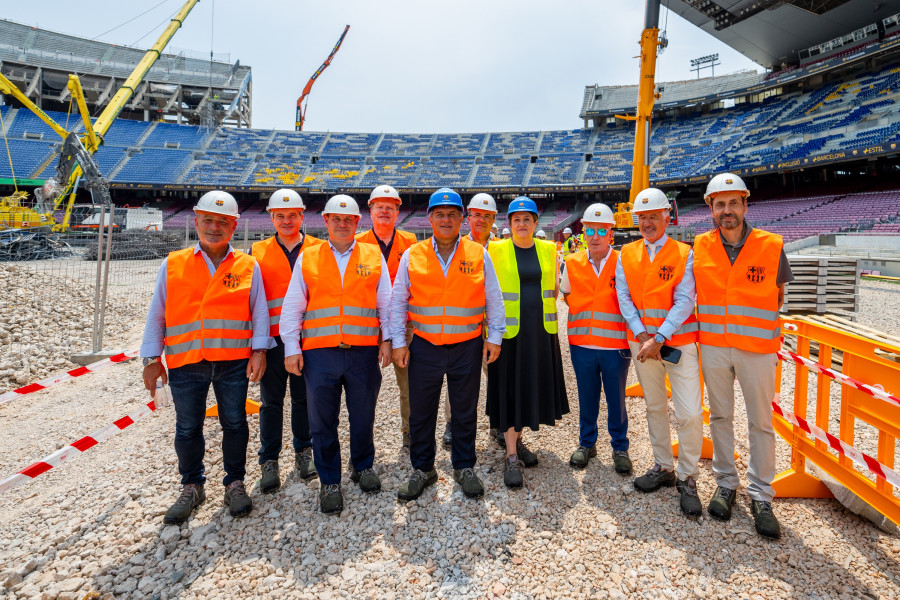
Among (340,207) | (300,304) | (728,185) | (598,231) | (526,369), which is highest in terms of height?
(728,185)

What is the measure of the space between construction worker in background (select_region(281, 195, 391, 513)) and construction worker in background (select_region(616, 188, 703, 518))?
1.79 m

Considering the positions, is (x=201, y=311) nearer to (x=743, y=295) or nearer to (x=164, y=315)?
(x=164, y=315)

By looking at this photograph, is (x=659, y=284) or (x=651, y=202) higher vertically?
(x=651, y=202)

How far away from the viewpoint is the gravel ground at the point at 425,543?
2199mm

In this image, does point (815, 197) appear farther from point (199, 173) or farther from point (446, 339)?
point (199, 173)

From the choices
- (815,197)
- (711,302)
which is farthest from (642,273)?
(815,197)

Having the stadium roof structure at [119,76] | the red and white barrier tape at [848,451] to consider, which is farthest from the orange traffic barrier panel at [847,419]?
the stadium roof structure at [119,76]

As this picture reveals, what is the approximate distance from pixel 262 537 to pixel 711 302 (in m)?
3.22

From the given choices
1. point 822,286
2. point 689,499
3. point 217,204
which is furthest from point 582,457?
point 822,286

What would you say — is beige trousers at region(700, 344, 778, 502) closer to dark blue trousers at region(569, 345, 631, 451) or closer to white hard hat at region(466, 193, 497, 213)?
dark blue trousers at region(569, 345, 631, 451)

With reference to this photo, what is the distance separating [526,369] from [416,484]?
3.79ft

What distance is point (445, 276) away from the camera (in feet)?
9.31

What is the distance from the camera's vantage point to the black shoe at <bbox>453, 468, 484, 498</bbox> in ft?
9.58

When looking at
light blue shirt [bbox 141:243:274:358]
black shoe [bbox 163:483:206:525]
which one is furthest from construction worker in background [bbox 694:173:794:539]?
black shoe [bbox 163:483:206:525]
